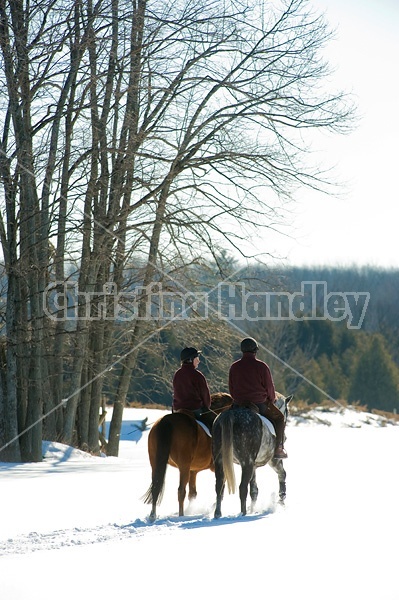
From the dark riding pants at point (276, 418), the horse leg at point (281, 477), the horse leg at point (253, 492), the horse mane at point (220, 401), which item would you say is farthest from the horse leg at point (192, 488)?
the dark riding pants at point (276, 418)

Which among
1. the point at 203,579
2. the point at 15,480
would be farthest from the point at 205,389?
the point at 203,579

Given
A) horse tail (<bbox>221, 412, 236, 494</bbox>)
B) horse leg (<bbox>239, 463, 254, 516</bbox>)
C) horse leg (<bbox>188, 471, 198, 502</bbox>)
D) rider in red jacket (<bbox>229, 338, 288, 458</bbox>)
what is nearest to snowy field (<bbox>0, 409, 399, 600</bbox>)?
horse leg (<bbox>188, 471, 198, 502</bbox>)

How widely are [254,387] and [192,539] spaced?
10.9ft

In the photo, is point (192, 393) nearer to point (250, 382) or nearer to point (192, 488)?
point (250, 382)

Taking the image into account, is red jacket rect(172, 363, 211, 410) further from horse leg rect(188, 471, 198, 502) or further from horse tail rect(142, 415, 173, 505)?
horse leg rect(188, 471, 198, 502)

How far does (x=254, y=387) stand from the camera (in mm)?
10281

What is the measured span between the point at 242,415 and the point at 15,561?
4.24 m

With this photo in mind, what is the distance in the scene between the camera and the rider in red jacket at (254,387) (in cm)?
1027

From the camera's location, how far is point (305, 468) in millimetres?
17031

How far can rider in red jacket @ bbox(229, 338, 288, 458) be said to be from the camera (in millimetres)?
10273

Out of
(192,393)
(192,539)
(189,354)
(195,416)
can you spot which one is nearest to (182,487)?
(195,416)

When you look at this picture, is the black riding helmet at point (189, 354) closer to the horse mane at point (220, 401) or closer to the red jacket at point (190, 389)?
→ the red jacket at point (190, 389)

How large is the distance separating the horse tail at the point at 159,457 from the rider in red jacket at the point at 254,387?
99 centimetres

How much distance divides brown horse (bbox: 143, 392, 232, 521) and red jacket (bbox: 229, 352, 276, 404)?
626mm
